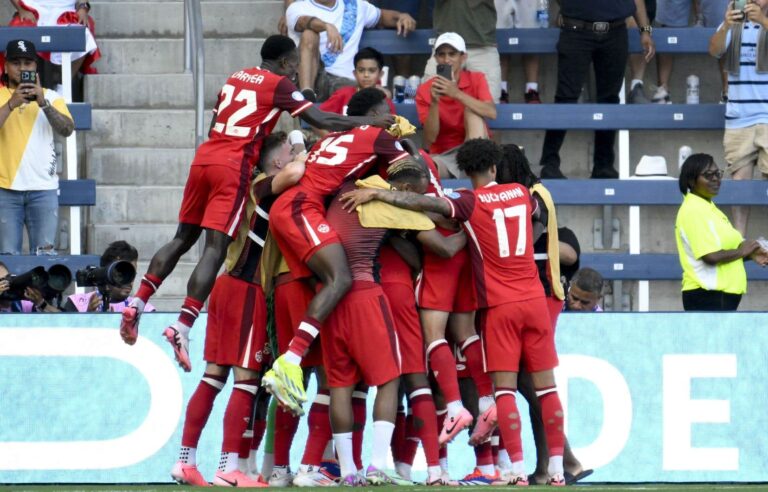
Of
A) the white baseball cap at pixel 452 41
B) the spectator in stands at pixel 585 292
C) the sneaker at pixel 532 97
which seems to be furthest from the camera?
the sneaker at pixel 532 97

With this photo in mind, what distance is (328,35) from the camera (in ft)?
44.4

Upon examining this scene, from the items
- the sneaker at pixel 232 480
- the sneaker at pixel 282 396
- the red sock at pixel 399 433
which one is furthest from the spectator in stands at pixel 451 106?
the sneaker at pixel 282 396

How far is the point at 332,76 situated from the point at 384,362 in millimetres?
5486

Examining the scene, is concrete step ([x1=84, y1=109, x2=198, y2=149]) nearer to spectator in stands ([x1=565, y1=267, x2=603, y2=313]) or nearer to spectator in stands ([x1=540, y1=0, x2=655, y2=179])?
spectator in stands ([x1=540, y1=0, x2=655, y2=179])

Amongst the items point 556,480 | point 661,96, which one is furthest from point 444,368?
point 661,96

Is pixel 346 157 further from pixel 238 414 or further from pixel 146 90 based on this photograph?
pixel 146 90

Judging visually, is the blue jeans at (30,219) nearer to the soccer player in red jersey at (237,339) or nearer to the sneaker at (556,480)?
the soccer player in red jersey at (237,339)

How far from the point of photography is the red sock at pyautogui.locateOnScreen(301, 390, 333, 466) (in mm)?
8758

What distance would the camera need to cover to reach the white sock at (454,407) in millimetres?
8844

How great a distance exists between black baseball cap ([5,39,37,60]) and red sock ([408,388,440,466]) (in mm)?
5210

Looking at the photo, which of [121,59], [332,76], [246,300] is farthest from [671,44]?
[246,300]

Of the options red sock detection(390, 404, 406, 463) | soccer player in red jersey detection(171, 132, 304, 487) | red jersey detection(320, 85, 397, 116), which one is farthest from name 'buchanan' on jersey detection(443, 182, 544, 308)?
red jersey detection(320, 85, 397, 116)

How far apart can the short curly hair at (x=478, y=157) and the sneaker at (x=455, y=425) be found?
1489 millimetres

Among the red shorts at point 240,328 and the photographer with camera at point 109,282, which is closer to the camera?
the red shorts at point 240,328
